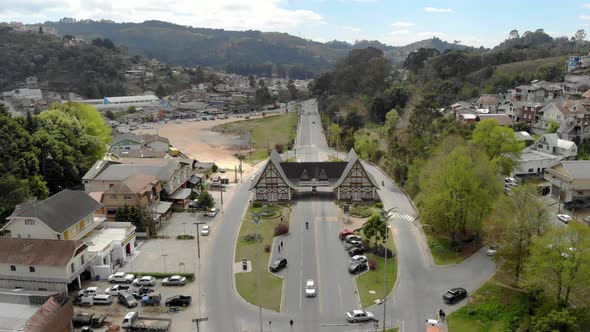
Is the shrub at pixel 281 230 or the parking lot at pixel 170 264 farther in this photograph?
the shrub at pixel 281 230

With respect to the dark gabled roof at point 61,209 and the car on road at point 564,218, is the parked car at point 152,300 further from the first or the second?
the car on road at point 564,218

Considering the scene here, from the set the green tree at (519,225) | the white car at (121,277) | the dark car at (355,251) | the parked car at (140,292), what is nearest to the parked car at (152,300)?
the parked car at (140,292)

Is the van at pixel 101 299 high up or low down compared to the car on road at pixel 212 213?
down

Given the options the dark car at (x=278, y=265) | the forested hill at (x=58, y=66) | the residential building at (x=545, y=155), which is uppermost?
the forested hill at (x=58, y=66)

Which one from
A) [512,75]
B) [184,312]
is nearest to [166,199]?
[184,312]

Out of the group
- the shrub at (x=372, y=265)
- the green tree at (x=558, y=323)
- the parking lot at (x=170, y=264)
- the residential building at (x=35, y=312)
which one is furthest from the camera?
the shrub at (x=372, y=265)
